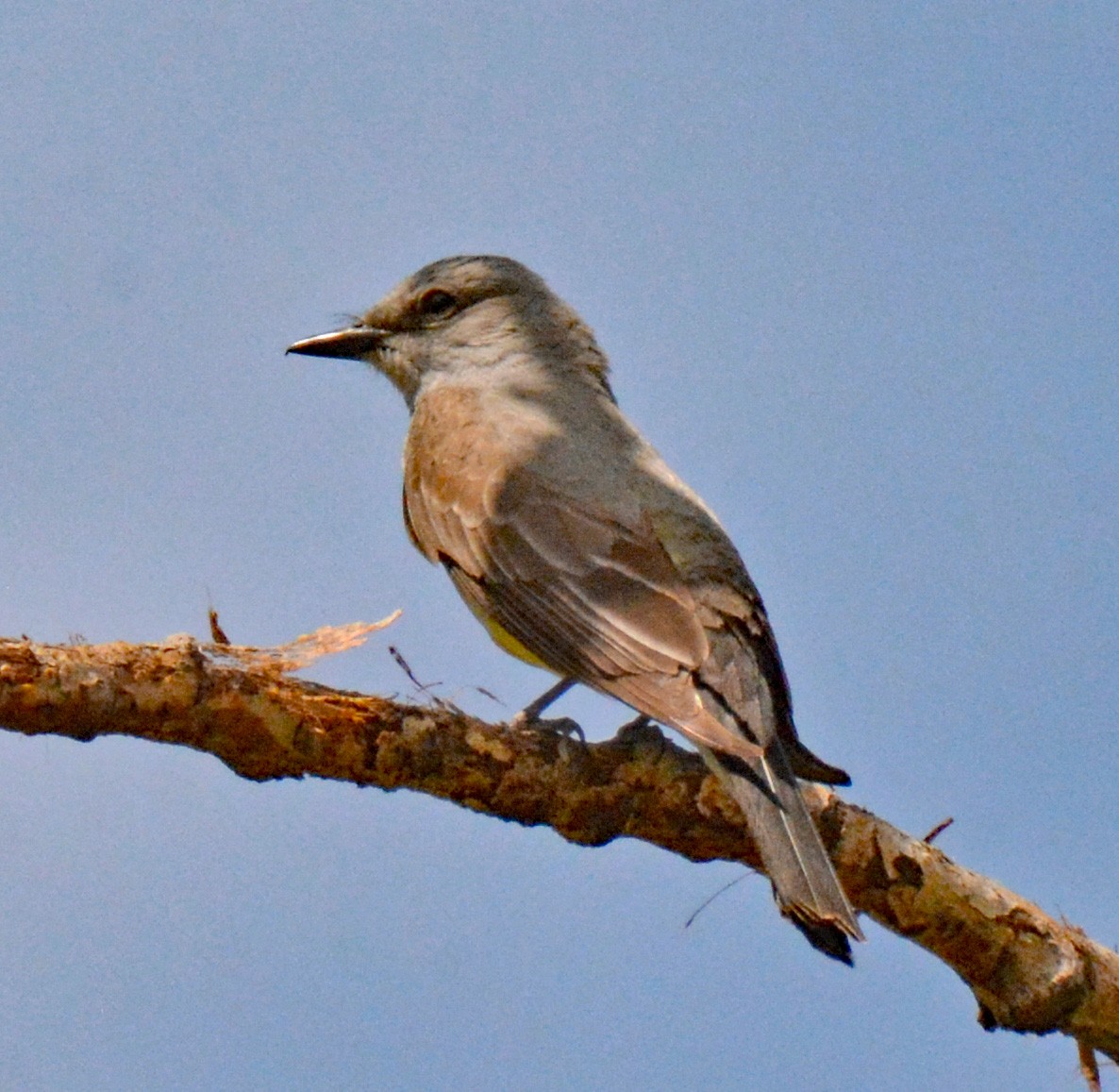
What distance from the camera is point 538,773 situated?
477 centimetres

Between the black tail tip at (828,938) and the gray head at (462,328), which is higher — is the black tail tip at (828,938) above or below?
below

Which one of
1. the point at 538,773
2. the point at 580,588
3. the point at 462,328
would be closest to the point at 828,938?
the point at 538,773

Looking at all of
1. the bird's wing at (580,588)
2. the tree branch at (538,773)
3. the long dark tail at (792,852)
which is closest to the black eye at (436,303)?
the bird's wing at (580,588)

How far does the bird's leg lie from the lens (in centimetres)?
538

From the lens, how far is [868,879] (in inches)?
197

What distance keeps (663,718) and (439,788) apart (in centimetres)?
72

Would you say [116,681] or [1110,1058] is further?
[1110,1058]

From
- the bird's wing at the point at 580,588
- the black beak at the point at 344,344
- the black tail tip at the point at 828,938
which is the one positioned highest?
the black beak at the point at 344,344

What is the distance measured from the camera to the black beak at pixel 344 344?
26.1 feet

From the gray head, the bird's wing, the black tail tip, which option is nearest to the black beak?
the gray head

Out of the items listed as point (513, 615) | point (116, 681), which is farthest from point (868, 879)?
point (116, 681)

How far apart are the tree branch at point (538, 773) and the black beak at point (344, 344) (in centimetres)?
327

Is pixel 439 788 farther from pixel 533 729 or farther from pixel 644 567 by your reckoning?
pixel 644 567

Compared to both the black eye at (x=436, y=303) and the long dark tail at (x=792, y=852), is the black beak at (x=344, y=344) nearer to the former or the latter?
the black eye at (x=436, y=303)
